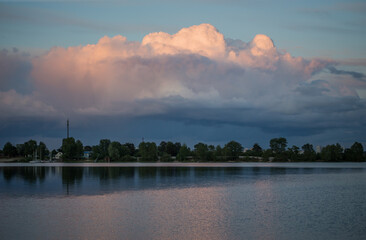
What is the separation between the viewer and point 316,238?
2233 cm

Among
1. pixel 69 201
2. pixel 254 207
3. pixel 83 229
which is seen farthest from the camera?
pixel 69 201

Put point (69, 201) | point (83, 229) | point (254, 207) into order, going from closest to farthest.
→ point (83, 229)
point (254, 207)
point (69, 201)

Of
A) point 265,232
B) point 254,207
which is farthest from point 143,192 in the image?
point 265,232

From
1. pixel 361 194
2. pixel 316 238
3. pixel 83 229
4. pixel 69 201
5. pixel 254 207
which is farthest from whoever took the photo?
pixel 361 194

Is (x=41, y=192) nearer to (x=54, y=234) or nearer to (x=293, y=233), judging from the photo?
(x=54, y=234)

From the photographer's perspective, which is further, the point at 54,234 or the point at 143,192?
the point at 143,192

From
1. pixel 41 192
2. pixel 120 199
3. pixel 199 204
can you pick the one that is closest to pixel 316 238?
pixel 199 204

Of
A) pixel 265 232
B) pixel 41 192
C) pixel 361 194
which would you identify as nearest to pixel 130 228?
pixel 265 232

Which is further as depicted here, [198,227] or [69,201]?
[69,201]

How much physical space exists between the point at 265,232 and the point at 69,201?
67.5ft

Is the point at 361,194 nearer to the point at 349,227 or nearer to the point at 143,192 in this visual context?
the point at 349,227

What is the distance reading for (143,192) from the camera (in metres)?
44.2

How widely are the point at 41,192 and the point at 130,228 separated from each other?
78.1 feet

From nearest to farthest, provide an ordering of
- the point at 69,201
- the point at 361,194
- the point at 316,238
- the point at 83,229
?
the point at 316,238, the point at 83,229, the point at 69,201, the point at 361,194
